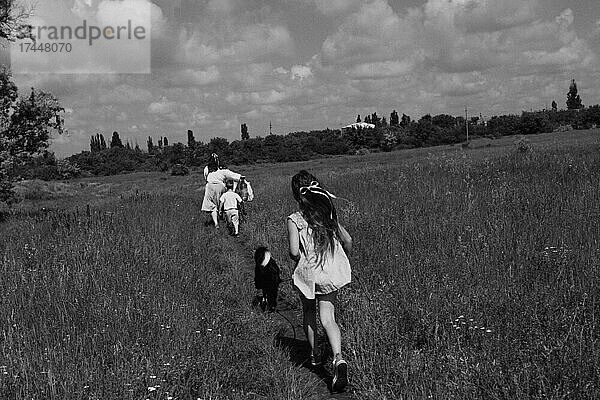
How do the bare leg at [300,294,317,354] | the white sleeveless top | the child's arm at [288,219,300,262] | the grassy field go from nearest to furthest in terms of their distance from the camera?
the grassy field < the white sleeveless top < the child's arm at [288,219,300,262] < the bare leg at [300,294,317,354]

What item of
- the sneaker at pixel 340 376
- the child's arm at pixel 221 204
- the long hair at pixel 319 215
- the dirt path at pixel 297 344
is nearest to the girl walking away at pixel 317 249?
the long hair at pixel 319 215

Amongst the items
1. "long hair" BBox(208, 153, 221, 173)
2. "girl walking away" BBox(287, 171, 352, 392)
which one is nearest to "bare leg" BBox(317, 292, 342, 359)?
"girl walking away" BBox(287, 171, 352, 392)

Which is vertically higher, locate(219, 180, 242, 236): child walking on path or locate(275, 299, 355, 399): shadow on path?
locate(219, 180, 242, 236): child walking on path

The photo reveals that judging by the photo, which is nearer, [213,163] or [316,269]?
[316,269]

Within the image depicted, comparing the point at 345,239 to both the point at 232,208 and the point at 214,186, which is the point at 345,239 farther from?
the point at 214,186

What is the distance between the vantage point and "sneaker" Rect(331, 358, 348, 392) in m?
4.65

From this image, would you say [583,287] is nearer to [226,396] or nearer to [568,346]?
[568,346]

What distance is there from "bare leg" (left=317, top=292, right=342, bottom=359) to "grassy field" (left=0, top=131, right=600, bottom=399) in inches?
9.3

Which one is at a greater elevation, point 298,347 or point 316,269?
point 316,269

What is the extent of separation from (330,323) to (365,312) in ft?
2.76

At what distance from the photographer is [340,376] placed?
4652 mm

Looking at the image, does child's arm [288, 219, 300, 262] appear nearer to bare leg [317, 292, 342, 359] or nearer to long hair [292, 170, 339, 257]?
long hair [292, 170, 339, 257]

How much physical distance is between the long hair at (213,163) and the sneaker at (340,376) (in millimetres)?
11397

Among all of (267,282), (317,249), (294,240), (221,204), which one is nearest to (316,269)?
(317,249)
